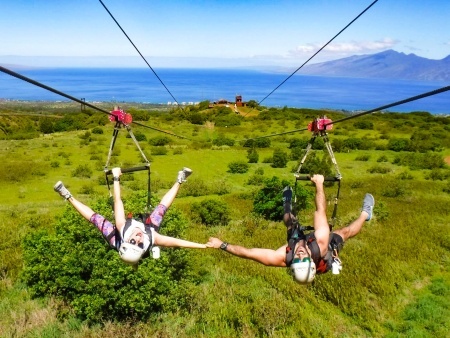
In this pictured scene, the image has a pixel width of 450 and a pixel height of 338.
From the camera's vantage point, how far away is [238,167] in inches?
1473

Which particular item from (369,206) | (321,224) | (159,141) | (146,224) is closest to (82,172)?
(159,141)

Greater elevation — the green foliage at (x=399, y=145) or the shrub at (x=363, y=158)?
the green foliage at (x=399, y=145)

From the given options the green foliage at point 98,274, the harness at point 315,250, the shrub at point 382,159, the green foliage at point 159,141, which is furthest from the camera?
the green foliage at point 159,141

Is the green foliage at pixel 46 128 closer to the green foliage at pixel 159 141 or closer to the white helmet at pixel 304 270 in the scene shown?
the green foliage at pixel 159 141

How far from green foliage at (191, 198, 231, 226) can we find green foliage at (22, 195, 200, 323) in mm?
8854

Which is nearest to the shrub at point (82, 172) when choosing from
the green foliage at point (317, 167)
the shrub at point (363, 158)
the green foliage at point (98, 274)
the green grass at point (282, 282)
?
the green grass at point (282, 282)

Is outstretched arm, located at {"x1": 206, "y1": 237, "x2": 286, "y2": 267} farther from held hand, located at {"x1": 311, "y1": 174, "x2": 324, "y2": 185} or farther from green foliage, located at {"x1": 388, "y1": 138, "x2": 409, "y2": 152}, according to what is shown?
green foliage, located at {"x1": 388, "y1": 138, "x2": 409, "y2": 152}

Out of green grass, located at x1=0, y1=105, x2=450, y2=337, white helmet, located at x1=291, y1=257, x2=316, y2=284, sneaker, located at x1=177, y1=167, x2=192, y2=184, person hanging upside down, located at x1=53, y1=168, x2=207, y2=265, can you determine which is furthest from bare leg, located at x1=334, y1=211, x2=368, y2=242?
green grass, located at x1=0, y1=105, x2=450, y2=337

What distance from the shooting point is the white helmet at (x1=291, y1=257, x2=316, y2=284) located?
20.8ft

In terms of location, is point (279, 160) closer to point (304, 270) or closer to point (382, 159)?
point (382, 159)

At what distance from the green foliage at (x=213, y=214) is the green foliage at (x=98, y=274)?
885cm

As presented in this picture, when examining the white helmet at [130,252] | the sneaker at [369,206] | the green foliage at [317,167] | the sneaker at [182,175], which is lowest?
the green foliage at [317,167]

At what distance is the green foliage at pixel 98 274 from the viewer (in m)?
12.1

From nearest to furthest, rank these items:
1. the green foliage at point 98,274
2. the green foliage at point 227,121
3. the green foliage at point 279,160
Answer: the green foliage at point 98,274 → the green foliage at point 279,160 → the green foliage at point 227,121
